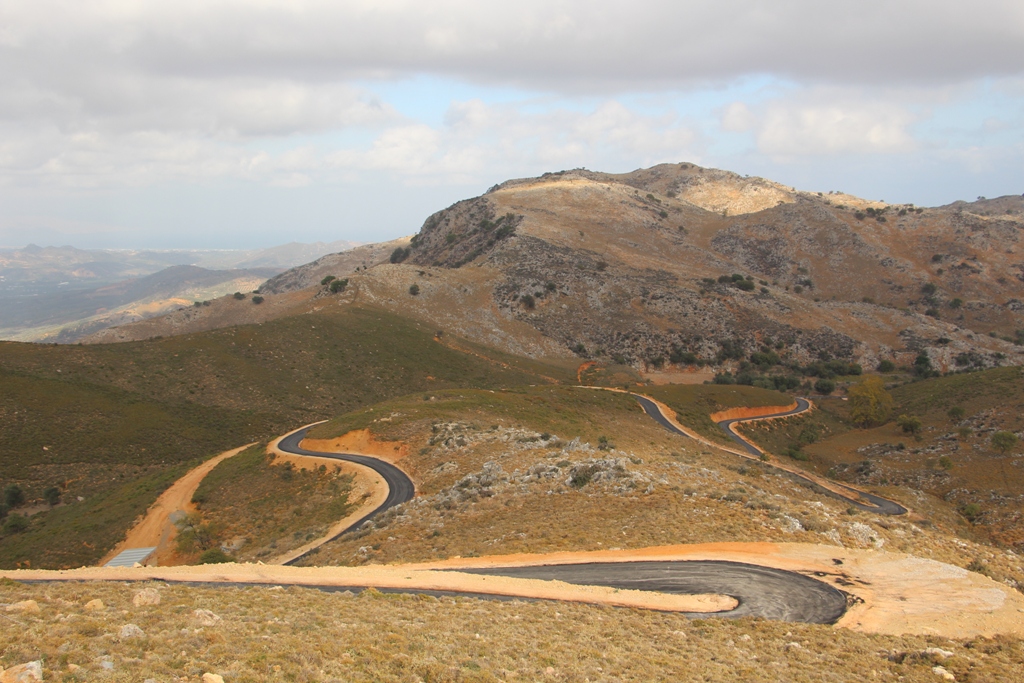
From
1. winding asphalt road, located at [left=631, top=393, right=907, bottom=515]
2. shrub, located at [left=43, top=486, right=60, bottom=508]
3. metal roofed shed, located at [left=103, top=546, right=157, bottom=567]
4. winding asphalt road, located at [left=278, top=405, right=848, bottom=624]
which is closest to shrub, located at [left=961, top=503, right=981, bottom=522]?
winding asphalt road, located at [left=631, top=393, right=907, bottom=515]

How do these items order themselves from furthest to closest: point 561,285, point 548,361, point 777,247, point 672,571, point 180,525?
point 777,247
point 561,285
point 548,361
point 180,525
point 672,571

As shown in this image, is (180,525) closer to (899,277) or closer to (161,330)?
(161,330)

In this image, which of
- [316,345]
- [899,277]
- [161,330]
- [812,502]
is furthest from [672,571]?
[899,277]

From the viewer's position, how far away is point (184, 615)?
50.1 feet

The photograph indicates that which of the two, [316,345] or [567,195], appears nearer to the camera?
[316,345]

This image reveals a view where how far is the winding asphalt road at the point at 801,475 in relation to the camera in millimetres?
39750

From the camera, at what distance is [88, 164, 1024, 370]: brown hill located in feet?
355

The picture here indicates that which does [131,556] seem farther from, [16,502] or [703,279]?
[703,279]

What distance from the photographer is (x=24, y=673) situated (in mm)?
10016

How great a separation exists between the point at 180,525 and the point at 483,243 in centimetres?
11326

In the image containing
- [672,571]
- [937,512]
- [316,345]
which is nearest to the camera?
[672,571]

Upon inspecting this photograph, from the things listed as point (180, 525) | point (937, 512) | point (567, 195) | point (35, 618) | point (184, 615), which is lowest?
point (937, 512)

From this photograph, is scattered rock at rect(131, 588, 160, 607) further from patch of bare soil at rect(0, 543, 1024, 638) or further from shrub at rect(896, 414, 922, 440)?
shrub at rect(896, 414, 922, 440)

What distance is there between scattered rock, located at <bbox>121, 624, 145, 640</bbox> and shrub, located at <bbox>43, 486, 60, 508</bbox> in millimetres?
41073
